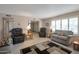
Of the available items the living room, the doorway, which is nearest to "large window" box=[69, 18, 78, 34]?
the living room

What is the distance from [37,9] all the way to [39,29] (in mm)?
487

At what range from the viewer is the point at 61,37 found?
213 centimetres

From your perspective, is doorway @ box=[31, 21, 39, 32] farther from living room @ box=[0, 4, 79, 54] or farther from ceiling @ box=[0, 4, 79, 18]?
ceiling @ box=[0, 4, 79, 18]

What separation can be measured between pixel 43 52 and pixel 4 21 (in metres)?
1.13

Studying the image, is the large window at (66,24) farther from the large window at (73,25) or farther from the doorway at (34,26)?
the doorway at (34,26)

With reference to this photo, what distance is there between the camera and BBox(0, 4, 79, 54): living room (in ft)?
6.57

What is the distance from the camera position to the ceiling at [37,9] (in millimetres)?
1981

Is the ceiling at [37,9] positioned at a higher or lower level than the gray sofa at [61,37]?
higher

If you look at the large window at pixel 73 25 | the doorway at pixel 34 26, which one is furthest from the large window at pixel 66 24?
the doorway at pixel 34 26

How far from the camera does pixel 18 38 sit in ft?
6.88

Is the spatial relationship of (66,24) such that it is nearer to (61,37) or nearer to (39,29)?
(61,37)

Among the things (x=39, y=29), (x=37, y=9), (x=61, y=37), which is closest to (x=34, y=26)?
(x=39, y=29)
